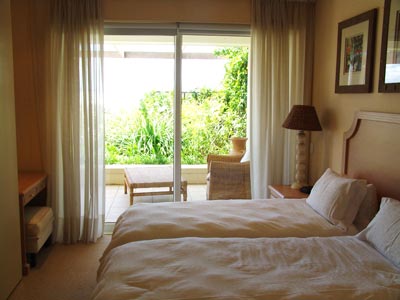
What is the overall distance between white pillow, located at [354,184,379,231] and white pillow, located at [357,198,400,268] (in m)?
0.32

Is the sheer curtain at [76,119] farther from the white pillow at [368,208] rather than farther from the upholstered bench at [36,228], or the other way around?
the white pillow at [368,208]

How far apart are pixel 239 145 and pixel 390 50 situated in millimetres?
2282

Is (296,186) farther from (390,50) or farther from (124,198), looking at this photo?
(124,198)

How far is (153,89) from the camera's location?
449 centimetres

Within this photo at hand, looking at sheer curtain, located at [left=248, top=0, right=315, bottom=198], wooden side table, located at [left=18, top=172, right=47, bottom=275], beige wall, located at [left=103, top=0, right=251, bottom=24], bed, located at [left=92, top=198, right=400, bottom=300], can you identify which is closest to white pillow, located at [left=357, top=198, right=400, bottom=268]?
bed, located at [left=92, top=198, right=400, bottom=300]

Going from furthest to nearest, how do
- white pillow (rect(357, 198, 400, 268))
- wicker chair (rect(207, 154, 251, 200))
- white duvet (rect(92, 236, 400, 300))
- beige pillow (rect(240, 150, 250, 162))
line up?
1. beige pillow (rect(240, 150, 250, 162))
2. wicker chair (rect(207, 154, 251, 200))
3. white pillow (rect(357, 198, 400, 268))
4. white duvet (rect(92, 236, 400, 300))

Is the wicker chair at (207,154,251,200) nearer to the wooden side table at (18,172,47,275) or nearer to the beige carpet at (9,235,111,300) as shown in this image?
the beige carpet at (9,235,111,300)

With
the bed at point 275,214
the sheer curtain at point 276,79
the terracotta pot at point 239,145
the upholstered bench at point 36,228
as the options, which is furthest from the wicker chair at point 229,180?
the upholstered bench at point 36,228

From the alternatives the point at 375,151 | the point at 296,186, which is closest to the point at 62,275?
the point at 296,186

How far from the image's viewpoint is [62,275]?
3.33m

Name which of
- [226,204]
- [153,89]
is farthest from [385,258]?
[153,89]

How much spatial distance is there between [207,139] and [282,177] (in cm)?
114

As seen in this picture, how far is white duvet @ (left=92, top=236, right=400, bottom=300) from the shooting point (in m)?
1.74

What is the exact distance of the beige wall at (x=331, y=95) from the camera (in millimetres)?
2926
